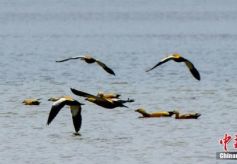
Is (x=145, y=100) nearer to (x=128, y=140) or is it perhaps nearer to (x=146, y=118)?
(x=146, y=118)

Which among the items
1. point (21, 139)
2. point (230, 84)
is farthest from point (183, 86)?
point (21, 139)

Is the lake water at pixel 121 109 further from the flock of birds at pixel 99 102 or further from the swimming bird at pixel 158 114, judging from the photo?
the flock of birds at pixel 99 102

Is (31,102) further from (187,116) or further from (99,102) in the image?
(99,102)

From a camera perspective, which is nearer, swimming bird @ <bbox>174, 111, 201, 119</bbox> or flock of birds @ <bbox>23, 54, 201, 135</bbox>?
flock of birds @ <bbox>23, 54, 201, 135</bbox>

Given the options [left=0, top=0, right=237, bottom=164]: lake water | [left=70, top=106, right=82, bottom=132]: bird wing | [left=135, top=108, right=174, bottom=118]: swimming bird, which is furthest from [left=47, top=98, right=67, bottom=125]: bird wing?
[left=135, top=108, right=174, bottom=118]: swimming bird

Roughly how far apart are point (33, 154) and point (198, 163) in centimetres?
639

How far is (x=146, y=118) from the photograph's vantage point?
4675cm
